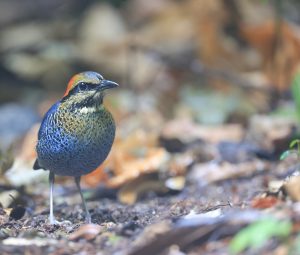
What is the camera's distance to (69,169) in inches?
211

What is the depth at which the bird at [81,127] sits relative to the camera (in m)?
5.18

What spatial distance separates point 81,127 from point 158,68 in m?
6.24

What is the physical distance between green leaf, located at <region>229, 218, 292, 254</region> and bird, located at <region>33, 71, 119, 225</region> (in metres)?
1.87

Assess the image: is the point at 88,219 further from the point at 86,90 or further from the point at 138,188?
the point at 138,188

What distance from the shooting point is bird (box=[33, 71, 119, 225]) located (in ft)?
17.0

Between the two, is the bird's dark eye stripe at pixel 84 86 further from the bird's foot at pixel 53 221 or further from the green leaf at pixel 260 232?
the green leaf at pixel 260 232

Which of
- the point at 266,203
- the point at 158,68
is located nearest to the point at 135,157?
the point at 266,203

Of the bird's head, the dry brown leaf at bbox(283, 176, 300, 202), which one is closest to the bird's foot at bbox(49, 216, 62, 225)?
the bird's head

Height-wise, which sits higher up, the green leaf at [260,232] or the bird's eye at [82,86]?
the bird's eye at [82,86]

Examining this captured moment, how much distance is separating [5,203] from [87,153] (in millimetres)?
1210

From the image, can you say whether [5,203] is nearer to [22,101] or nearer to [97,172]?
[97,172]

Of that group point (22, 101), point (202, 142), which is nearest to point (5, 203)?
point (202, 142)

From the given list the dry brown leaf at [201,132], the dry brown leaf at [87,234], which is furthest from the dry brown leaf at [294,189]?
the dry brown leaf at [201,132]

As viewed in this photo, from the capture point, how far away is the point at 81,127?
5.17 meters
